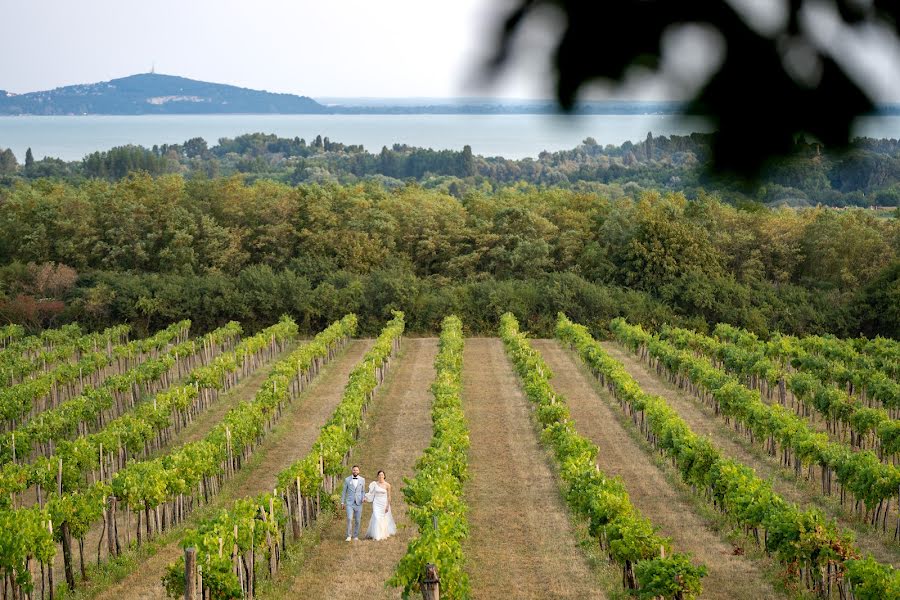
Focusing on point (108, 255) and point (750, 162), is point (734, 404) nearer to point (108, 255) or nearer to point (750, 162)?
point (750, 162)

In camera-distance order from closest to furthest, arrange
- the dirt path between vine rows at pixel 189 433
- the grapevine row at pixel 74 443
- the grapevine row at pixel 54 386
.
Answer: the dirt path between vine rows at pixel 189 433, the grapevine row at pixel 74 443, the grapevine row at pixel 54 386

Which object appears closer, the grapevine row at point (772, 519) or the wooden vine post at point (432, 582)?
the wooden vine post at point (432, 582)

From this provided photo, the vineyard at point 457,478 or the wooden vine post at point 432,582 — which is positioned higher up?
the wooden vine post at point 432,582

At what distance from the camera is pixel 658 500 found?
18047 mm

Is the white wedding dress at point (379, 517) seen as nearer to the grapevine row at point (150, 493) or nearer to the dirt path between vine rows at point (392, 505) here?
the dirt path between vine rows at point (392, 505)

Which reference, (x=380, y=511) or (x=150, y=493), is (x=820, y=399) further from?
(x=150, y=493)

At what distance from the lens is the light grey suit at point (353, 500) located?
50.1ft

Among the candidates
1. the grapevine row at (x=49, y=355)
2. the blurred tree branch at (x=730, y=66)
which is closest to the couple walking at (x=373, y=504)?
the blurred tree branch at (x=730, y=66)

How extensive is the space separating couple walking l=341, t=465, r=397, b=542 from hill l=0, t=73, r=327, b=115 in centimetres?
1250

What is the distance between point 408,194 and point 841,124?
54.7m

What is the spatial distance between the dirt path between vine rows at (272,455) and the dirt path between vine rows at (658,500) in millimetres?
6231

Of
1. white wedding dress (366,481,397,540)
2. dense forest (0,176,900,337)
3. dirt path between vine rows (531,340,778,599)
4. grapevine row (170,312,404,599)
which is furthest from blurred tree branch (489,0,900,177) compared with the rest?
dense forest (0,176,900,337)

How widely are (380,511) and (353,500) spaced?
0.43 m

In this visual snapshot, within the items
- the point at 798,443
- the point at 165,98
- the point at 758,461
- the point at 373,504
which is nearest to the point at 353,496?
the point at 373,504
